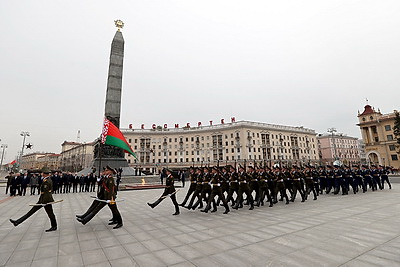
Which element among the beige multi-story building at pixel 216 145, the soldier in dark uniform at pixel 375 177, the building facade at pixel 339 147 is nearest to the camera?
the soldier in dark uniform at pixel 375 177

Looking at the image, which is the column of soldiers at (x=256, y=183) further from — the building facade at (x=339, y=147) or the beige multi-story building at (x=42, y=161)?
the beige multi-story building at (x=42, y=161)

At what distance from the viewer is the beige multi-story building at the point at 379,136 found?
44781 mm

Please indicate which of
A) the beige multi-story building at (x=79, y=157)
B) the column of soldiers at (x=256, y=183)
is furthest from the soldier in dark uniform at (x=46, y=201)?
the beige multi-story building at (x=79, y=157)

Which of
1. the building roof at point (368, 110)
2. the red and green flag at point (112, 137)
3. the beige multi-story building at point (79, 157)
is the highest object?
the building roof at point (368, 110)

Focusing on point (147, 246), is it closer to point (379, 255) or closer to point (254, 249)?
point (254, 249)

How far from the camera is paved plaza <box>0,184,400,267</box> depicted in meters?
3.59

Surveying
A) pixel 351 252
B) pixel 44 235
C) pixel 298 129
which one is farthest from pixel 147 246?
pixel 298 129

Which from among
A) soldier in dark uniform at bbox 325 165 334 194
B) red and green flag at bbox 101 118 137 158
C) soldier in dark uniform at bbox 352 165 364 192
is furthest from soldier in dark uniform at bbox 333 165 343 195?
red and green flag at bbox 101 118 137 158

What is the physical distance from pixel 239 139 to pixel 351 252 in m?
51.3

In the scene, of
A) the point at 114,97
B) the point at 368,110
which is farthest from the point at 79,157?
the point at 368,110

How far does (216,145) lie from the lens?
186 feet

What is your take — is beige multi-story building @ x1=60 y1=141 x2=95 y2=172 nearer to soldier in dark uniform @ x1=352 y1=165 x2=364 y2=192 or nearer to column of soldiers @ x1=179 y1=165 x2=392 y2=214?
column of soldiers @ x1=179 y1=165 x2=392 y2=214

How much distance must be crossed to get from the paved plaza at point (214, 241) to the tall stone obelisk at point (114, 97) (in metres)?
18.6

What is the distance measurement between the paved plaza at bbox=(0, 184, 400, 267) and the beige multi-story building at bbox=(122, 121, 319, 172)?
48360mm
